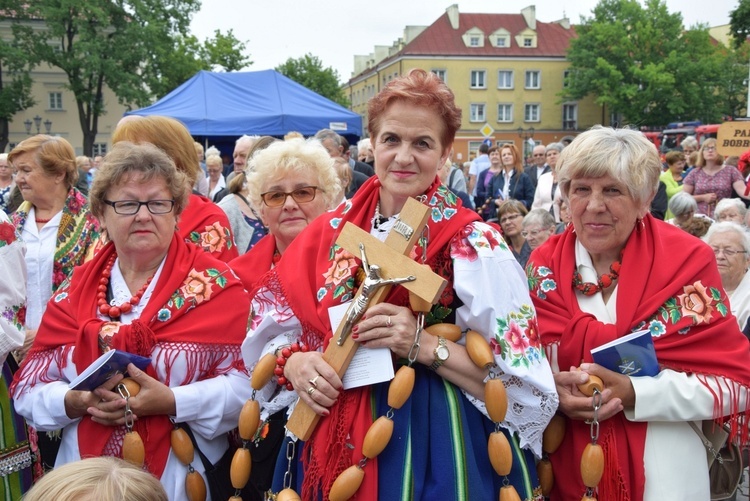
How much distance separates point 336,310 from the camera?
2.14 metres

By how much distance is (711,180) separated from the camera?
8.39 metres

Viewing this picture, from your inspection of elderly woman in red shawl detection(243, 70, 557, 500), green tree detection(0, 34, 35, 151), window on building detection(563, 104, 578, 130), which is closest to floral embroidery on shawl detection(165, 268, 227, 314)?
elderly woman in red shawl detection(243, 70, 557, 500)

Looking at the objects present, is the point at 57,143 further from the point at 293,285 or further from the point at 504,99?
the point at 504,99

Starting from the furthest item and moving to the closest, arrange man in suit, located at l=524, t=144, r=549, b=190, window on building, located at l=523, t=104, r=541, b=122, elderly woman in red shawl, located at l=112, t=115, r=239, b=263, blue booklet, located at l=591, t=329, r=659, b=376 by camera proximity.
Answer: window on building, located at l=523, t=104, r=541, b=122 → man in suit, located at l=524, t=144, r=549, b=190 → elderly woman in red shawl, located at l=112, t=115, r=239, b=263 → blue booklet, located at l=591, t=329, r=659, b=376

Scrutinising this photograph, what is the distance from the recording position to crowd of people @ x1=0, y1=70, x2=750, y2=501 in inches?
80.5

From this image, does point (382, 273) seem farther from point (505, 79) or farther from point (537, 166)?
point (505, 79)

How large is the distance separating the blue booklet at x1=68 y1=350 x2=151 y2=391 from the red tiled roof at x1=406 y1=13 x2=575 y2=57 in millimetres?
52784

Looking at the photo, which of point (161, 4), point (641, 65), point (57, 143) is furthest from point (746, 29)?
point (57, 143)

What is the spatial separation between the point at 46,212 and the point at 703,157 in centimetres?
747

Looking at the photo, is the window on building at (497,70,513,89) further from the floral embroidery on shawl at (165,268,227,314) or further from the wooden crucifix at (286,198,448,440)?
the wooden crucifix at (286,198,448,440)

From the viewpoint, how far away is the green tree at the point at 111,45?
116ft

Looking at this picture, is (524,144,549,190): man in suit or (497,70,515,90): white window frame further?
(497,70,515,90): white window frame

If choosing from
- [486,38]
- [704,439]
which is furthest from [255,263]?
[486,38]

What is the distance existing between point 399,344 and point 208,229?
1808 millimetres
